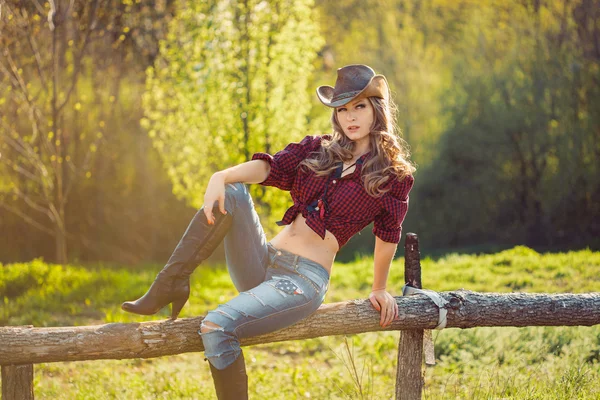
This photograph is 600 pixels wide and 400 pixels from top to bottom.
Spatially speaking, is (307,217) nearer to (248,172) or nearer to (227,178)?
(248,172)

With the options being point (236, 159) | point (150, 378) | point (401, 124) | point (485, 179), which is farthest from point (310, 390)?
point (401, 124)

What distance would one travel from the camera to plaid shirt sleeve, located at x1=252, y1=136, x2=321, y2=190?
371 centimetres

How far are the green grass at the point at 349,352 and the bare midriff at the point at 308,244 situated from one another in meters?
0.53

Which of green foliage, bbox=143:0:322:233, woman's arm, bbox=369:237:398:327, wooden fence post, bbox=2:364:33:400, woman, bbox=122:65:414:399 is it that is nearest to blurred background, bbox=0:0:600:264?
green foliage, bbox=143:0:322:233

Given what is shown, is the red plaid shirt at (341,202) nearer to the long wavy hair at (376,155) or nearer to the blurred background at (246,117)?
the long wavy hair at (376,155)

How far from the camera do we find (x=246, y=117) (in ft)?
32.4

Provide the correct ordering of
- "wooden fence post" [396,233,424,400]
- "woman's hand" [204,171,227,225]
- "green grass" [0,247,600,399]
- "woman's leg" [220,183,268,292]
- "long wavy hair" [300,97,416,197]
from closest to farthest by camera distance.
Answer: "woman's hand" [204,171,227,225]
"woman's leg" [220,183,268,292]
"long wavy hair" [300,97,416,197]
"wooden fence post" [396,233,424,400]
"green grass" [0,247,600,399]

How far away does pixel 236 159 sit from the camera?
1001 centimetres

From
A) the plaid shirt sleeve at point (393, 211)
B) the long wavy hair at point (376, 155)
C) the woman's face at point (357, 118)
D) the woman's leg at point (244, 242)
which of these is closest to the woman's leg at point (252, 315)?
the woman's leg at point (244, 242)

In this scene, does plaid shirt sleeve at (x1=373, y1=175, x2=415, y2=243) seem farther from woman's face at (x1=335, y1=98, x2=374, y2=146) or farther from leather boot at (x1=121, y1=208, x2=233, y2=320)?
leather boot at (x1=121, y1=208, x2=233, y2=320)

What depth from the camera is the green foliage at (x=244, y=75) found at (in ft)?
31.9

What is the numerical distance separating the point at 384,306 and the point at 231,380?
94 centimetres

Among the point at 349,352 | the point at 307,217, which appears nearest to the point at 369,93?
the point at 307,217

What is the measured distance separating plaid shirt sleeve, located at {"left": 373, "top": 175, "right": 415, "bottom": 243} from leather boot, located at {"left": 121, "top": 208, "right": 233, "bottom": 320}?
86 centimetres
